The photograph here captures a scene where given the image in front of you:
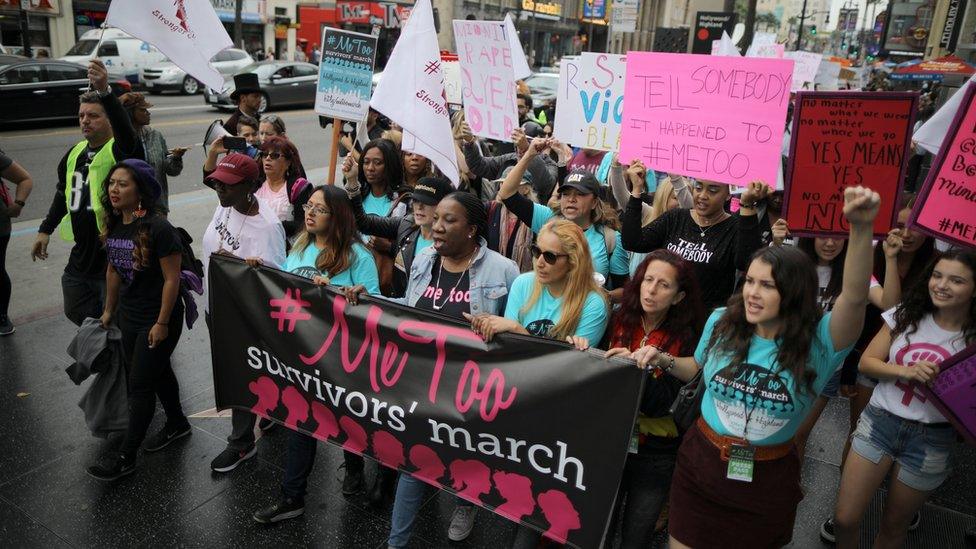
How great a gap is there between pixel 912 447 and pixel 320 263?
286 centimetres

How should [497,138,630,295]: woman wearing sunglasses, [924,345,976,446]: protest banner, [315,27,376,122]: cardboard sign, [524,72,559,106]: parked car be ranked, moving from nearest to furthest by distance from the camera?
[924,345,976,446]: protest banner
[497,138,630,295]: woman wearing sunglasses
[315,27,376,122]: cardboard sign
[524,72,559,106]: parked car

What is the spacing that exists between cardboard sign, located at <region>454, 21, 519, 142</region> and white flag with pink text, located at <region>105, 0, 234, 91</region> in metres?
1.64

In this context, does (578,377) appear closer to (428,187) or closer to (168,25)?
(428,187)

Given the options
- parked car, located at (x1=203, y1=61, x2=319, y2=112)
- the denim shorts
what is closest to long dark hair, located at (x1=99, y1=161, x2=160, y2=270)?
the denim shorts

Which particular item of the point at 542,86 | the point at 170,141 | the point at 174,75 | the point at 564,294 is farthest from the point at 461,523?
the point at 174,75

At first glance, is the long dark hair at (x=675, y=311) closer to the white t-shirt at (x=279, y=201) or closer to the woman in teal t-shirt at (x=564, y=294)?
the woman in teal t-shirt at (x=564, y=294)

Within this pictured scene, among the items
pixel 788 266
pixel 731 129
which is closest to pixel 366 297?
pixel 788 266

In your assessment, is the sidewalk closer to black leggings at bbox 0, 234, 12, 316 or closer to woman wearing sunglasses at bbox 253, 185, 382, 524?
woman wearing sunglasses at bbox 253, 185, 382, 524

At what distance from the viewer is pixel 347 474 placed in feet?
12.8

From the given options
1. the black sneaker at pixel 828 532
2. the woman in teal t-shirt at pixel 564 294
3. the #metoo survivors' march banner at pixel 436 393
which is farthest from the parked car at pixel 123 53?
the black sneaker at pixel 828 532

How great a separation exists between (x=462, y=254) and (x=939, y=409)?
2.15 m

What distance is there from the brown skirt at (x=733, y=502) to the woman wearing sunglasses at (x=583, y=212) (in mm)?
1418

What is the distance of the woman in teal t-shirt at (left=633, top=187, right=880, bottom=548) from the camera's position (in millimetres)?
2527

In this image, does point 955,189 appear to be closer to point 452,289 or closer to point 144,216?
point 452,289
